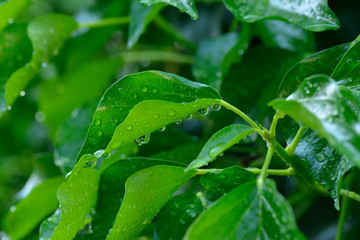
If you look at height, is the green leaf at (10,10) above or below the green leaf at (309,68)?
below

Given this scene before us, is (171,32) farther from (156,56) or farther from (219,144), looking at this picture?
(219,144)

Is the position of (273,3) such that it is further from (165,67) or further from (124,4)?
(165,67)

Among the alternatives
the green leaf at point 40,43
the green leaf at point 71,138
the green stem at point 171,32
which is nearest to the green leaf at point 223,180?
the green leaf at point 71,138

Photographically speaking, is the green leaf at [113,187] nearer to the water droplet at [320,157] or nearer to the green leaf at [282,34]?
the water droplet at [320,157]

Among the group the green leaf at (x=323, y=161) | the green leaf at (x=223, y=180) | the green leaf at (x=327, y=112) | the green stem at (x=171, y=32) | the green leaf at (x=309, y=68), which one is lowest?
the green stem at (x=171, y=32)

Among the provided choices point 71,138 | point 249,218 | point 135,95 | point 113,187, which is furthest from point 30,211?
point 249,218
